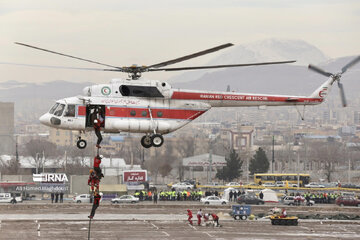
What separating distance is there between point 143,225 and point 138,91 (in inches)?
1251

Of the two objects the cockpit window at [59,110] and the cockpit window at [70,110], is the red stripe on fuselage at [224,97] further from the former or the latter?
the cockpit window at [59,110]

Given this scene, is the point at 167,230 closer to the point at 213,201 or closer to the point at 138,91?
the point at 213,201

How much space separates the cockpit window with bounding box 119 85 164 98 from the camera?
5341 centimetres

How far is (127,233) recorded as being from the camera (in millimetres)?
76875

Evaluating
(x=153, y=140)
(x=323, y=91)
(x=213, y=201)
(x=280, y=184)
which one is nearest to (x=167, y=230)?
(x=213, y=201)

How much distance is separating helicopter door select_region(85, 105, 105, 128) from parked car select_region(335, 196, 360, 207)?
193 feet

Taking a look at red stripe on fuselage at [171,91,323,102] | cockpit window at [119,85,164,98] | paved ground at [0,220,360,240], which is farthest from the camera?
paved ground at [0,220,360,240]

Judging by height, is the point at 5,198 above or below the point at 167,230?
above

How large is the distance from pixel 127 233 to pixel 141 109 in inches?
1027

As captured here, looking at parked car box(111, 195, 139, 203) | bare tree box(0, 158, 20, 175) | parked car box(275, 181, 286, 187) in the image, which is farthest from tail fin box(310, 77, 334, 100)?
bare tree box(0, 158, 20, 175)

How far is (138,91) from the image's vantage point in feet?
176

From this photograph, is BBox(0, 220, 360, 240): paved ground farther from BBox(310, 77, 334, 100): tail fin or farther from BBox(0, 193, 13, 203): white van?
BBox(0, 193, 13, 203): white van

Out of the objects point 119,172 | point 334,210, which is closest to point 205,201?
point 334,210

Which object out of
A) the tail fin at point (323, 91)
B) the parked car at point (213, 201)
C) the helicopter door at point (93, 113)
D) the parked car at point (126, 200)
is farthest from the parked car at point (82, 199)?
the helicopter door at point (93, 113)
